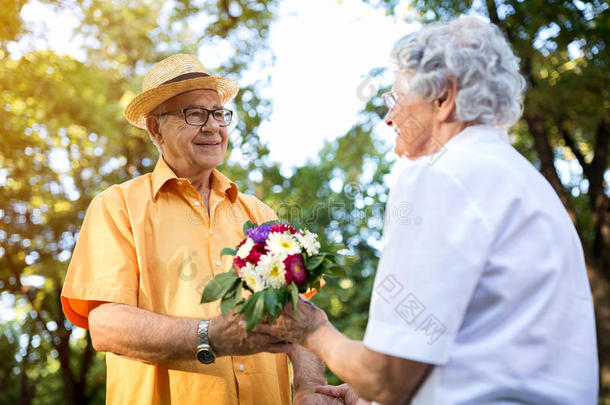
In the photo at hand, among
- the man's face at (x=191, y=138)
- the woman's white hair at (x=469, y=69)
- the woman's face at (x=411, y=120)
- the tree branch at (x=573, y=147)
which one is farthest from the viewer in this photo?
the tree branch at (x=573, y=147)

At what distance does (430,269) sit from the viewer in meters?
1.73

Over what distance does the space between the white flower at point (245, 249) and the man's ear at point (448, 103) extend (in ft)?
3.09

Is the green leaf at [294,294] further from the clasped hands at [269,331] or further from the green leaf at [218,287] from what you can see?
the green leaf at [218,287]

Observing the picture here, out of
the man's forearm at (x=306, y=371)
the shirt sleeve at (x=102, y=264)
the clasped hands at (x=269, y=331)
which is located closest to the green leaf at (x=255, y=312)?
the clasped hands at (x=269, y=331)

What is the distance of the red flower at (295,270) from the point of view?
7.73 ft

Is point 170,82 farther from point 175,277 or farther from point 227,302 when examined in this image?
point 227,302

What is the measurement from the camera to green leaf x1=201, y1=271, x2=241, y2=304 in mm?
2389

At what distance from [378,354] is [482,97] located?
973 mm

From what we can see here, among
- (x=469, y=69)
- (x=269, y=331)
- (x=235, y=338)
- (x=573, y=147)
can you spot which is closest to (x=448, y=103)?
(x=469, y=69)

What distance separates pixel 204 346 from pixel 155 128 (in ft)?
5.19

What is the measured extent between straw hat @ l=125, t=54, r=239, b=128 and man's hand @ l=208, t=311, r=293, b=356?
1493 millimetres

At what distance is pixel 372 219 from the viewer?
12.5 metres

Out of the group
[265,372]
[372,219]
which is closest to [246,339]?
[265,372]

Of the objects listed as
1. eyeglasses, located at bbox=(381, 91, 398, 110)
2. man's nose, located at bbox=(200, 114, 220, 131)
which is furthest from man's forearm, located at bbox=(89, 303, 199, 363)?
eyeglasses, located at bbox=(381, 91, 398, 110)
